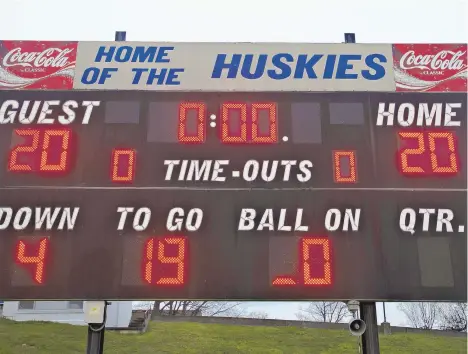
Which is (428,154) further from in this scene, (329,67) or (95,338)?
(95,338)

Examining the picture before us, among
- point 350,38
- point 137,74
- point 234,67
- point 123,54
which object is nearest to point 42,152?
point 137,74

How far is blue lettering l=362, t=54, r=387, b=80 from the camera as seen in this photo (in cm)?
932

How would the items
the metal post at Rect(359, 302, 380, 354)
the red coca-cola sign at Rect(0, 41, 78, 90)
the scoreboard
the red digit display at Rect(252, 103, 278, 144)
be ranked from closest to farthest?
the scoreboard → the metal post at Rect(359, 302, 380, 354) → the red digit display at Rect(252, 103, 278, 144) → the red coca-cola sign at Rect(0, 41, 78, 90)

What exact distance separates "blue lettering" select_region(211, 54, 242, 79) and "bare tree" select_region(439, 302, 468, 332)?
34.6 meters

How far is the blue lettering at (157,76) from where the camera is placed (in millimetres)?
9148

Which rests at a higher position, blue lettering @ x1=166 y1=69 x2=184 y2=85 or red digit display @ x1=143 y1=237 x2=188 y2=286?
blue lettering @ x1=166 y1=69 x2=184 y2=85

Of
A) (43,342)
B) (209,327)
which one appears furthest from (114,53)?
(209,327)

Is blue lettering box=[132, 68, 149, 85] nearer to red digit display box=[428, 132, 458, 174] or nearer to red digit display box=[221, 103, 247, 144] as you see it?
red digit display box=[221, 103, 247, 144]

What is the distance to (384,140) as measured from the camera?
8.57 m

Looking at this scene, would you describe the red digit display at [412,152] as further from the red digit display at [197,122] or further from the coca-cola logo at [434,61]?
the red digit display at [197,122]

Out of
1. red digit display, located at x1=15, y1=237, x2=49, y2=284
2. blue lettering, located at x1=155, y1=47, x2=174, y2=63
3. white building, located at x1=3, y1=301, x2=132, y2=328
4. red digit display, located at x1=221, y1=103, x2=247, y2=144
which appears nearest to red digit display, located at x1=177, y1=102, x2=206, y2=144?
red digit display, located at x1=221, y1=103, x2=247, y2=144

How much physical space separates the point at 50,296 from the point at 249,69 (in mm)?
4617

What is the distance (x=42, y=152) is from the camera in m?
8.37

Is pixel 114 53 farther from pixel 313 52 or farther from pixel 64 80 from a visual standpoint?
pixel 313 52
